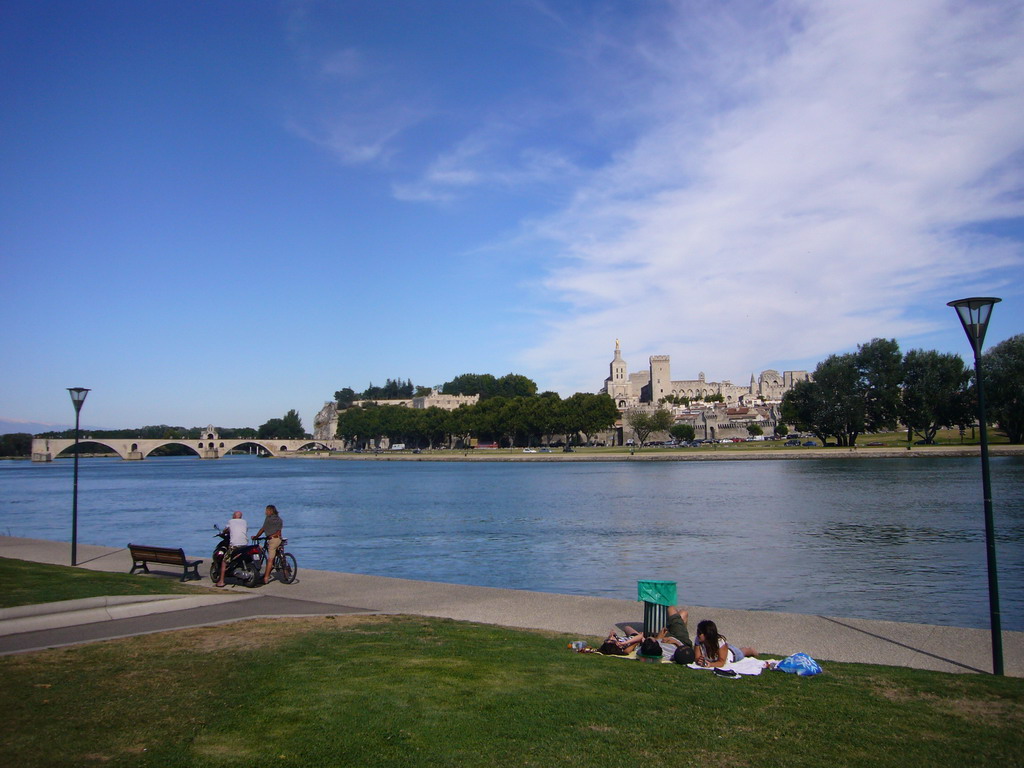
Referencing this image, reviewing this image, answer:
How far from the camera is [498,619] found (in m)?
12.4

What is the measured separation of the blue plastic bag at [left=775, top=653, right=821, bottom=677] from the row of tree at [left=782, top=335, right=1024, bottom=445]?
97360mm

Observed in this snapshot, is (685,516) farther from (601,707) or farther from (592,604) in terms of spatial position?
(601,707)

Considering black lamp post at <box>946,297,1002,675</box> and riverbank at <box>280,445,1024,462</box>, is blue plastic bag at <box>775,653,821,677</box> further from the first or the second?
riverbank at <box>280,445,1024,462</box>

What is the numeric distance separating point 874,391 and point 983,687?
3989 inches

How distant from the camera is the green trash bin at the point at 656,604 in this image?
1078cm

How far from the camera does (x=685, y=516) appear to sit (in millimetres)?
39406

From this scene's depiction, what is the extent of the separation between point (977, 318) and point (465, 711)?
25.6 feet

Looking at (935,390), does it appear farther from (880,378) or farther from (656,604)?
(656,604)

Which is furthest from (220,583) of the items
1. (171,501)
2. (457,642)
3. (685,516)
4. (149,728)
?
(171,501)

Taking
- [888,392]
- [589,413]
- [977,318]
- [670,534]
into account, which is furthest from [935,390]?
[977,318]

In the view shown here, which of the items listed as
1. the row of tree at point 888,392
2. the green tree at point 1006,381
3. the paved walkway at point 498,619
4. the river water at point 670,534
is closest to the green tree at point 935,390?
the row of tree at point 888,392

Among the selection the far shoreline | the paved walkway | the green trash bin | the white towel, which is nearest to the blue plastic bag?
the white towel

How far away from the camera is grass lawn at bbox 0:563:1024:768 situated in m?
6.13

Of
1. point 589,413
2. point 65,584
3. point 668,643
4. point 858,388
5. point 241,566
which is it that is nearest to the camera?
point 668,643
